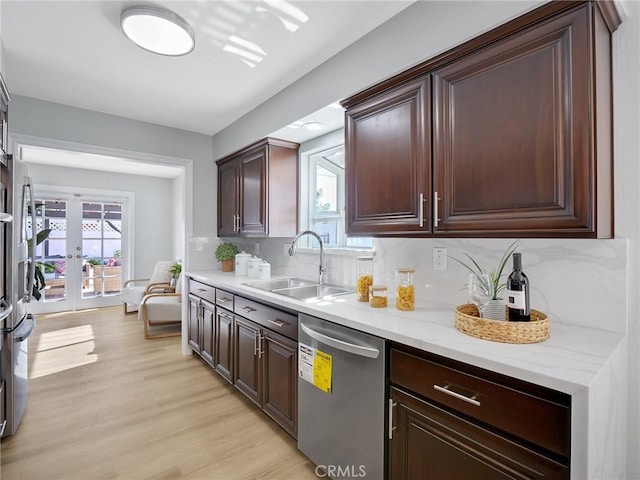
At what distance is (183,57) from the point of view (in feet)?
7.19

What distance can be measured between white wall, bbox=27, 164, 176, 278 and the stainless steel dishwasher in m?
5.42

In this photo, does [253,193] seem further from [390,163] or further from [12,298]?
[12,298]

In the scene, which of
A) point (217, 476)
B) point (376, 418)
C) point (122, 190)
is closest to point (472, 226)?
point (376, 418)

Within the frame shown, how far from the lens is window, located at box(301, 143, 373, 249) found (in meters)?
2.76

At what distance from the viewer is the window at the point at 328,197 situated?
109 inches

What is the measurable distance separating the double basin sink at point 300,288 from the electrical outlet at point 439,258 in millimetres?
713

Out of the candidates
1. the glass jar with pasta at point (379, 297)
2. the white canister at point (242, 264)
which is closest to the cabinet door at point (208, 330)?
the white canister at point (242, 264)

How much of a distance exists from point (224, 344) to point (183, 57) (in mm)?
2160

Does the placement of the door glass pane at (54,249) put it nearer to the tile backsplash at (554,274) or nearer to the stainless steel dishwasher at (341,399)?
the stainless steel dishwasher at (341,399)

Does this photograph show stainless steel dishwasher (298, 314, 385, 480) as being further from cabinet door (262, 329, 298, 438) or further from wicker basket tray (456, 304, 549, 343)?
wicker basket tray (456, 304, 549, 343)

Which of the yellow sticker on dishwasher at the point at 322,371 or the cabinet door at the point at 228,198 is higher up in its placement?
the cabinet door at the point at 228,198

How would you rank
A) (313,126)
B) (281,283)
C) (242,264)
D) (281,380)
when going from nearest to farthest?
(281,380), (313,126), (281,283), (242,264)

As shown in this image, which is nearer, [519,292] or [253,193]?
[519,292]

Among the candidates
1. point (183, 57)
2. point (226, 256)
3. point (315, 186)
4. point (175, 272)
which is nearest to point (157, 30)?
point (183, 57)
